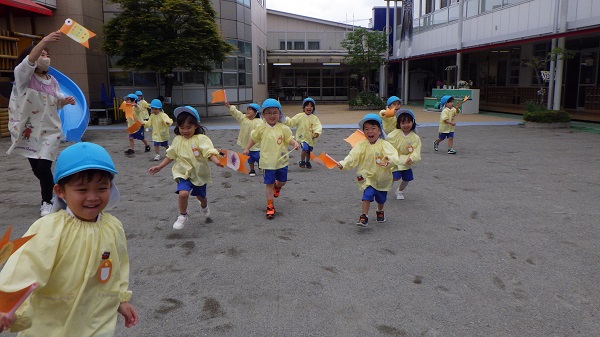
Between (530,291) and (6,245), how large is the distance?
3.59m

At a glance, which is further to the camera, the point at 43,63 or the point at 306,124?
the point at 306,124

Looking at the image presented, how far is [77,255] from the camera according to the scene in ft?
6.95

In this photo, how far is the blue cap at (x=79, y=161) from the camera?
2.06 metres

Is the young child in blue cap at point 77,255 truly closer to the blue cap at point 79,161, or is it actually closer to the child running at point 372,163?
the blue cap at point 79,161

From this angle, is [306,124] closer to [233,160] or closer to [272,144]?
[272,144]

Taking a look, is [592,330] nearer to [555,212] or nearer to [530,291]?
[530,291]

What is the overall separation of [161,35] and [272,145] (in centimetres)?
1309

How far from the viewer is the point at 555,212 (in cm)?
596

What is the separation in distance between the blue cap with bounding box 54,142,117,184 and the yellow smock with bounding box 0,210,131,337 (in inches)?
8.8

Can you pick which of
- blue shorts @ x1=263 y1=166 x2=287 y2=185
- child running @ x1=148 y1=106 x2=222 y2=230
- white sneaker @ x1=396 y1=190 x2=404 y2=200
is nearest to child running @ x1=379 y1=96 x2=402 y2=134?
white sneaker @ x1=396 y1=190 x2=404 y2=200

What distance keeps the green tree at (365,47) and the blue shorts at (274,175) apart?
878 inches

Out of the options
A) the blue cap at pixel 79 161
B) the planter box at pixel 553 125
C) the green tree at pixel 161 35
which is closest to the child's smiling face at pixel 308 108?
the blue cap at pixel 79 161

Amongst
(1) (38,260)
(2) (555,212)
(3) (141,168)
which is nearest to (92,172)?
(1) (38,260)

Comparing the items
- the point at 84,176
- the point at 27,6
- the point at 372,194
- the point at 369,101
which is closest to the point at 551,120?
the point at 369,101
